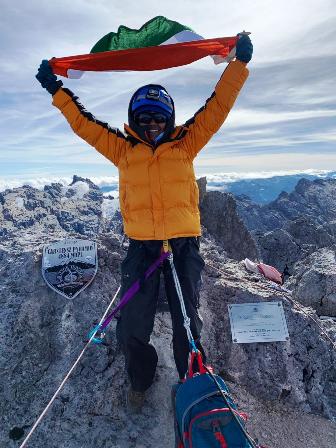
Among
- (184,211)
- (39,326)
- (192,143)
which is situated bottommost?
(39,326)

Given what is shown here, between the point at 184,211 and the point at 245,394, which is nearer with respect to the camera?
the point at 184,211

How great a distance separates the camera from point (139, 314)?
22.6 feet

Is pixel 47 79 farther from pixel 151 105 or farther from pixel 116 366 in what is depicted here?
pixel 116 366

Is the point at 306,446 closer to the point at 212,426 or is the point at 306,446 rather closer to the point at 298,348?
the point at 298,348

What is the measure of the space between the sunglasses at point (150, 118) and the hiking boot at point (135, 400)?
5096mm

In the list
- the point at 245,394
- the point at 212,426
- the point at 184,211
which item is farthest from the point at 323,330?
the point at 212,426

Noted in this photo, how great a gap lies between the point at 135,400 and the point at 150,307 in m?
1.91

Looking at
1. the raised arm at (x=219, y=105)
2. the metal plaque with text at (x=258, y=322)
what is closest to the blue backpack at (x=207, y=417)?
the metal plaque with text at (x=258, y=322)

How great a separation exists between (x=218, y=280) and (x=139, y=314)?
12.5ft

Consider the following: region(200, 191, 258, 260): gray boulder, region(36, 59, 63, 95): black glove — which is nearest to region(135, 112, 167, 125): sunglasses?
region(36, 59, 63, 95): black glove

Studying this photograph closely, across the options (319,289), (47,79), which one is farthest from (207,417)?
(319,289)

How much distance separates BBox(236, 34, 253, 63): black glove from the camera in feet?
23.5

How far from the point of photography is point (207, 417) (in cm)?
491

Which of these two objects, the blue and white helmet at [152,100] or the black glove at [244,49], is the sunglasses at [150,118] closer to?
the blue and white helmet at [152,100]
